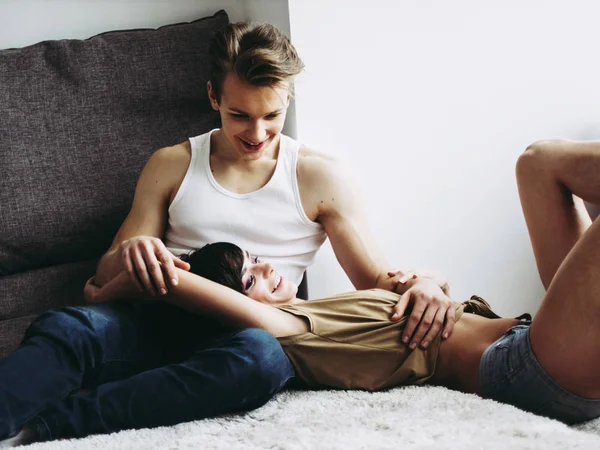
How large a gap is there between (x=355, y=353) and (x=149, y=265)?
0.43 meters

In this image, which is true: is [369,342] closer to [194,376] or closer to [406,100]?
[194,376]

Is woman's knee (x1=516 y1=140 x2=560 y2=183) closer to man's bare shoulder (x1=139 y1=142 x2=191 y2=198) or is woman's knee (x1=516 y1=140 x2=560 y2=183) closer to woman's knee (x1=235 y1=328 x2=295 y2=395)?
woman's knee (x1=235 y1=328 x2=295 y2=395)

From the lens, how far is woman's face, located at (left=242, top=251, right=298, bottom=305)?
1.68 m

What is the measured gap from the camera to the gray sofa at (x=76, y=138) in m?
1.94

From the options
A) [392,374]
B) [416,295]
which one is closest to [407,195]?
[416,295]

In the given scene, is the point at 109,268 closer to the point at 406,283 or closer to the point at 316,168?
the point at 316,168

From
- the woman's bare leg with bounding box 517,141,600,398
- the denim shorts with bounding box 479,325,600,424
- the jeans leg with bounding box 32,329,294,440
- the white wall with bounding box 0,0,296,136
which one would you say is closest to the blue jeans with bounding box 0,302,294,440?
the jeans leg with bounding box 32,329,294,440

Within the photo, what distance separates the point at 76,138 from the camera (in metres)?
2.01

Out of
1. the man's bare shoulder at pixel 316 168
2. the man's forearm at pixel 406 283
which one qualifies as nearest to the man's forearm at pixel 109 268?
the man's bare shoulder at pixel 316 168

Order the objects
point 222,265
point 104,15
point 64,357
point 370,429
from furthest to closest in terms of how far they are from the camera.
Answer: point 104,15, point 222,265, point 64,357, point 370,429

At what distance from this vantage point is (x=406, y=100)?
221 cm

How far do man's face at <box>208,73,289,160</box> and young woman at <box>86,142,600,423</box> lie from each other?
265 millimetres

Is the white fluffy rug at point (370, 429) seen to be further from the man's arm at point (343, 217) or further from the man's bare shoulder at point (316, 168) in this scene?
the man's bare shoulder at point (316, 168)

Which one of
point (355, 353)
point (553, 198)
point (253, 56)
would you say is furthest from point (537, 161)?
point (253, 56)
